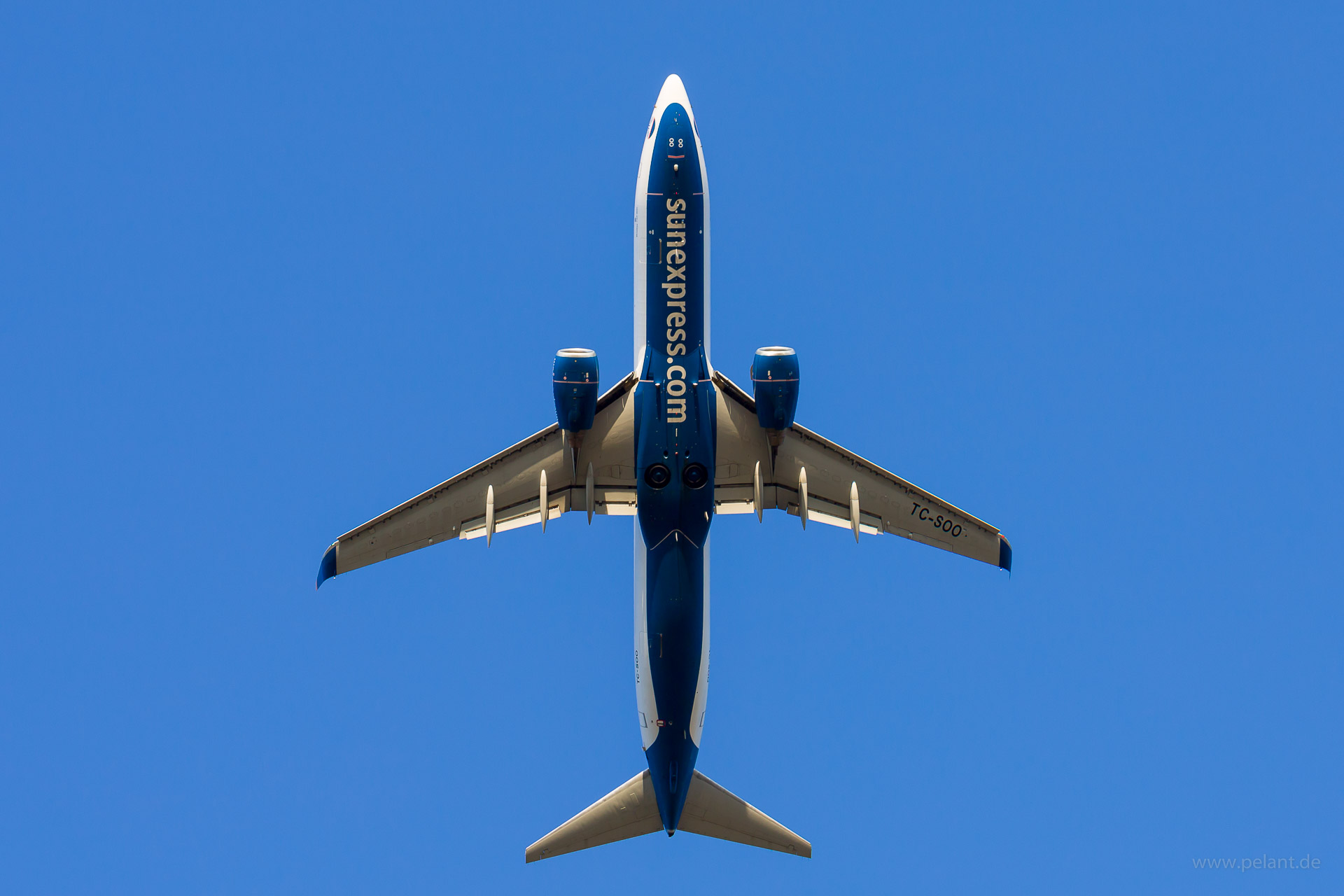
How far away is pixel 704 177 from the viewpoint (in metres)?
52.4

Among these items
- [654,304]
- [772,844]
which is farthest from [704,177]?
[772,844]

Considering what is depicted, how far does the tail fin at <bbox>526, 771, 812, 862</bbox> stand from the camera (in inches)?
2181

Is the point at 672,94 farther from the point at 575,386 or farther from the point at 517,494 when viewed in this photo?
the point at 517,494

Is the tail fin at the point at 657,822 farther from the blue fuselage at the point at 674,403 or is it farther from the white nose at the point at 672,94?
the white nose at the point at 672,94

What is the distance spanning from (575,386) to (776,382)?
5.59 m

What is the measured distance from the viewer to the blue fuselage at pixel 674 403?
51594 mm

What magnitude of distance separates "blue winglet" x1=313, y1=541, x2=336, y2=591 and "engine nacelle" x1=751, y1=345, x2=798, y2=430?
43.5ft

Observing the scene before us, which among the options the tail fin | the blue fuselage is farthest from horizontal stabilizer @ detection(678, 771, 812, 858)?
the blue fuselage

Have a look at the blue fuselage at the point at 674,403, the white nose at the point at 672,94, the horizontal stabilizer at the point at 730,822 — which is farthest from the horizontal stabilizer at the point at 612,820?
the white nose at the point at 672,94

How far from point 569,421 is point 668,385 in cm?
300

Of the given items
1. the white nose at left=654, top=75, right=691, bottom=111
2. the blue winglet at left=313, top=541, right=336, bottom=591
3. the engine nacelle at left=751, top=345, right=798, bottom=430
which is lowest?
the blue winglet at left=313, top=541, right=336, bottom=591

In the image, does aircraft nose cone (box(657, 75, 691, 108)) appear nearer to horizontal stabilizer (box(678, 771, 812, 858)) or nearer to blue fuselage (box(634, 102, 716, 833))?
blue fuselage (box(634, 102, 716, 833))

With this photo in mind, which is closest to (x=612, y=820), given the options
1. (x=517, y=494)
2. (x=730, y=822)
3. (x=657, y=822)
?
(x=657, y=822)

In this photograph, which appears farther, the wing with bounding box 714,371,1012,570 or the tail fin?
the tail fin
